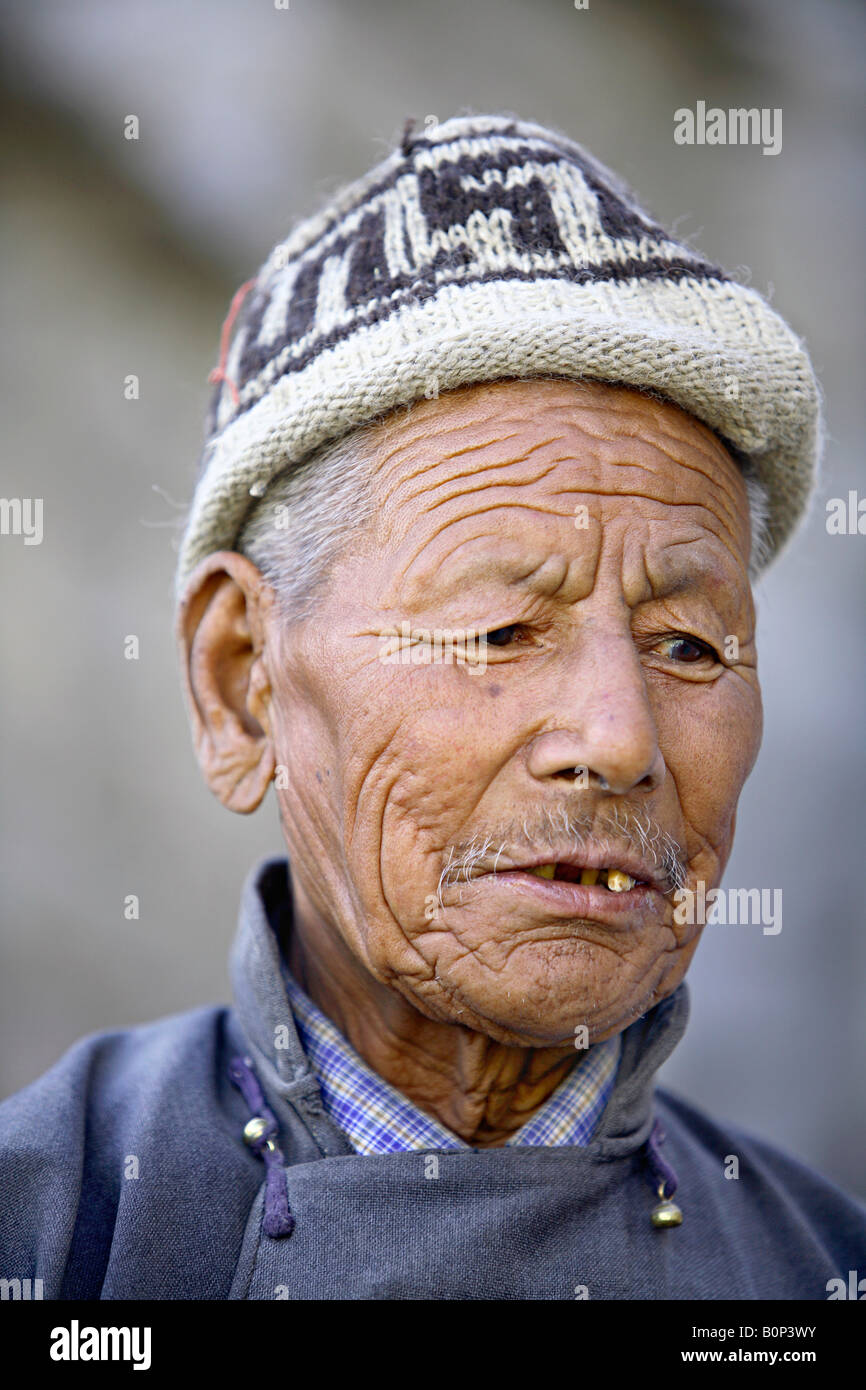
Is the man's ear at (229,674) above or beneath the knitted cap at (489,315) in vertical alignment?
beneath

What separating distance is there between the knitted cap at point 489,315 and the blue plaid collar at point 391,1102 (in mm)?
1103

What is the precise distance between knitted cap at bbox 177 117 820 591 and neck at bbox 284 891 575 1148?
1033mm

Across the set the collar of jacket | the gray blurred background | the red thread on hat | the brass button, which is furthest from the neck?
the gray blurred background

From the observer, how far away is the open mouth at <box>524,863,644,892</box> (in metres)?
1.91

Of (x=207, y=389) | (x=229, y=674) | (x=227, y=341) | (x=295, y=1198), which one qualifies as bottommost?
(x=295, y=1198)

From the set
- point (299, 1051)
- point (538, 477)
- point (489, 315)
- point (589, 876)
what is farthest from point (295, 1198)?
point (489, 315)

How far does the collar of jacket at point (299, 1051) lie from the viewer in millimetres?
2055

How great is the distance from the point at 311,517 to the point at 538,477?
484 millimetres

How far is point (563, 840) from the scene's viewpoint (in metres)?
1.85

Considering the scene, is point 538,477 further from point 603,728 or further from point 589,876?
point 589,876

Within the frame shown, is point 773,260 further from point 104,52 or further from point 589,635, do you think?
point 589,635

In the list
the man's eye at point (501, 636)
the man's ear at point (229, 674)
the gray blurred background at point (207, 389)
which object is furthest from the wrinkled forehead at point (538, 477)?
the gray blurred background at point (207, 389)

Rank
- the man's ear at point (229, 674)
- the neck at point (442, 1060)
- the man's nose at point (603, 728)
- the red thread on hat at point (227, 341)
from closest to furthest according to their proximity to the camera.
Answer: the man's nose at point (603, 728) < the neck at point (442, 1060) < the man's ear at point (229, 674) < the red thread on hat at point (227, 341)

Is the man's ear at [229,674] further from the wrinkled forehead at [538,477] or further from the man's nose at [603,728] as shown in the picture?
the man's nose at [603,728]
